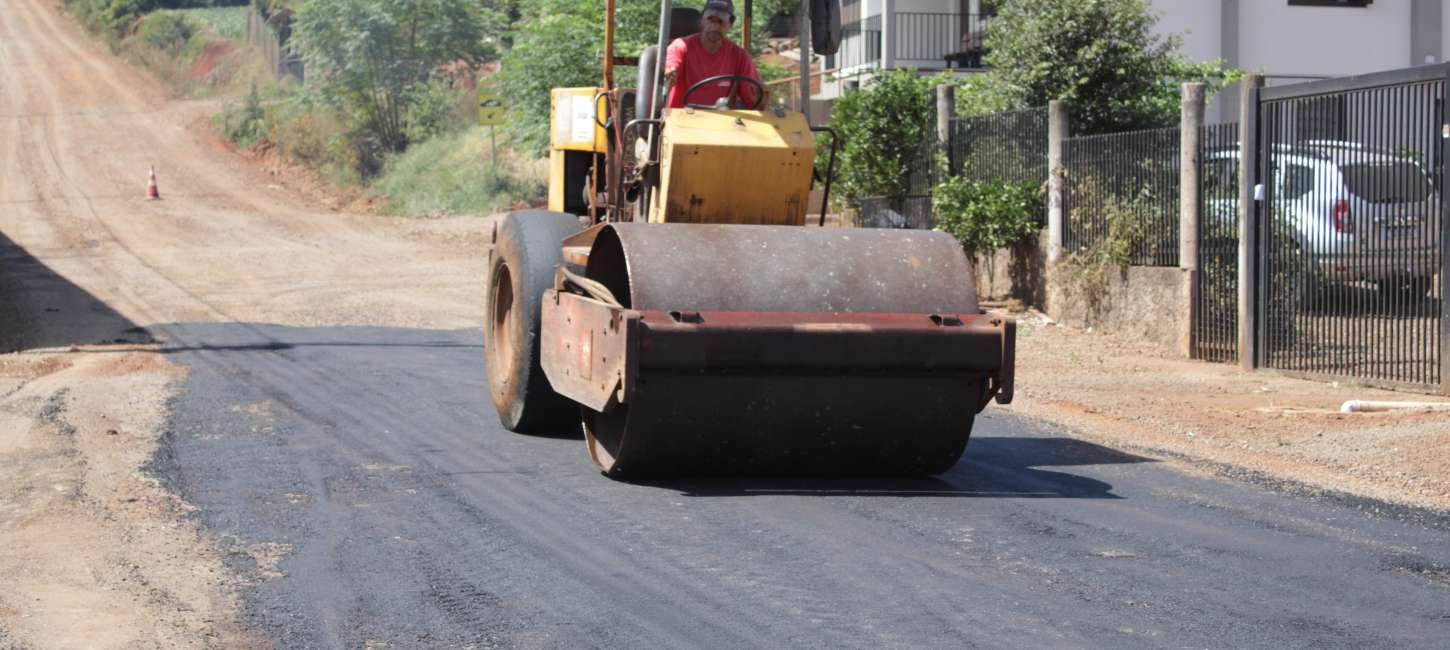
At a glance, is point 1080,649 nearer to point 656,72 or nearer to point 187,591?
point 187,591

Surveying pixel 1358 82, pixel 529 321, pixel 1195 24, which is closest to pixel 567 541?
pixel 529 321

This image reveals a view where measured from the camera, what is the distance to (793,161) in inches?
344

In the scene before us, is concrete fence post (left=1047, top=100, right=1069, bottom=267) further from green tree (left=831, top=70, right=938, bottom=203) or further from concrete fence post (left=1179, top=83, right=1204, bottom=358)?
green tree (left=831, top=70, right=938, bottom=203)

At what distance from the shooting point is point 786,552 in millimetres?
6621

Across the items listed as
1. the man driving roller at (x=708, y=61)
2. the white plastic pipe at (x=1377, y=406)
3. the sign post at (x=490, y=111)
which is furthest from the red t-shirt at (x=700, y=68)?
the sign post at (x=490, y=111)

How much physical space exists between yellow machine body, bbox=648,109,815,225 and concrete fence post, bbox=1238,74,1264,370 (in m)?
6.04

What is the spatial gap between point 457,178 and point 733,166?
27592mm

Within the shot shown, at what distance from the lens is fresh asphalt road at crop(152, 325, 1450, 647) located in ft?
18.3

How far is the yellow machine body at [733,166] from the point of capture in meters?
8.59

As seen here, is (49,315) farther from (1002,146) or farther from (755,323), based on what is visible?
(755,323)

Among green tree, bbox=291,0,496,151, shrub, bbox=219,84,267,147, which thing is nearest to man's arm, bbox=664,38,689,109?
green tree, bbox=291,0,496,151

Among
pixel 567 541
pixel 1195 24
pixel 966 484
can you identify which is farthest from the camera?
pixel 1195 24

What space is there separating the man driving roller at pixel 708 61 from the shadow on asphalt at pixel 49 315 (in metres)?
8.81

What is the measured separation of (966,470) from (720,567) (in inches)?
105
